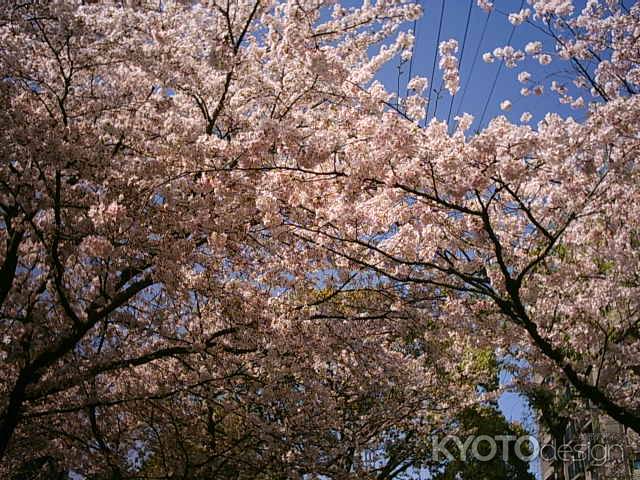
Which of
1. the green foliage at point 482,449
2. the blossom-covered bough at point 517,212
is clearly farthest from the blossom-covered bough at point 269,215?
the green foliage at point 482,449

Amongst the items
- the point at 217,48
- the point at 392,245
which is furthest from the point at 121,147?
the point at 392,245

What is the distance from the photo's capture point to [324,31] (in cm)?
788

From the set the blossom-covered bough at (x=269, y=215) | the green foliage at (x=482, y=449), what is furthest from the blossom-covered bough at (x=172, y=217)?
the green foliage at (x=482, y=449)

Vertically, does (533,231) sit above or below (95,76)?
below

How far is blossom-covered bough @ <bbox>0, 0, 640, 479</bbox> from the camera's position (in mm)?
6645

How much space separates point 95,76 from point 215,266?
123 inches

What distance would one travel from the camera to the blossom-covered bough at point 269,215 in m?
6.64

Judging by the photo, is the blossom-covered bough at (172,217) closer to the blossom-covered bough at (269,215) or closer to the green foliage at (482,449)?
the blossom-covered bough at (269,215)

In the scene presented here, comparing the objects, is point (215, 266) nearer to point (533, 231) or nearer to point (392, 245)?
point (392, 245)

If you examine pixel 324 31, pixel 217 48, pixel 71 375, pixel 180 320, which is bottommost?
pixel 71 375

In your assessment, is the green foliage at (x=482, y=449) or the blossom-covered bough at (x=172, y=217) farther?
the green foliage at (x=482, y=449)

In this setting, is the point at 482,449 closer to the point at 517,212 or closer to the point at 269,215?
the point at 517,212

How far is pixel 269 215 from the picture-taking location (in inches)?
267

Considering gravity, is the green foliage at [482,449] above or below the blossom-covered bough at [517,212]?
above
